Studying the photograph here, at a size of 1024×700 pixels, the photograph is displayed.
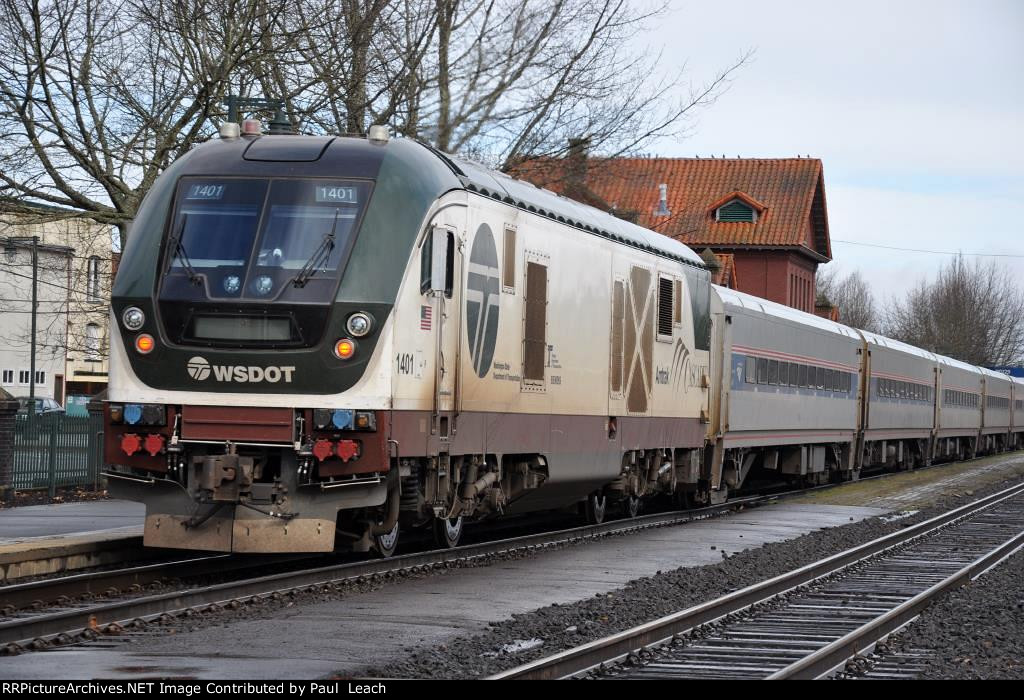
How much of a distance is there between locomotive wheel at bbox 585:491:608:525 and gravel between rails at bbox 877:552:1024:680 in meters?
5.71

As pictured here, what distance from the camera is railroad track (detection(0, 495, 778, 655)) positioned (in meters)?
8.80

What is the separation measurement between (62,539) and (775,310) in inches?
665

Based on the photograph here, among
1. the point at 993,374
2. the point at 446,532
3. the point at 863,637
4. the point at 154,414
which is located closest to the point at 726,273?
the point at 993,374

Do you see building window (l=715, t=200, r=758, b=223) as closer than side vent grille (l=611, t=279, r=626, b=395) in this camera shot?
No

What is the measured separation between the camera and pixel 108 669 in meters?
7.73

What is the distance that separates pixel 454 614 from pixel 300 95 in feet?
53.3

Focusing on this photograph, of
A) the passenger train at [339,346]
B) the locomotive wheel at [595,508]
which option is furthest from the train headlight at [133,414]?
the locomotive wheel at [595,508]

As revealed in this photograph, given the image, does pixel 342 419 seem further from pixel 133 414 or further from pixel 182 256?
pixel 182 256

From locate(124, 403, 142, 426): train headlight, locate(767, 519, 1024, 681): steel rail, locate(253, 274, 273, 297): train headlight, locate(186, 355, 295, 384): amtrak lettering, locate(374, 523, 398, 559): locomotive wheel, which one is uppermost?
locate(253, 274, 273, 297): train headlight

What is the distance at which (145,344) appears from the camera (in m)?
11.8

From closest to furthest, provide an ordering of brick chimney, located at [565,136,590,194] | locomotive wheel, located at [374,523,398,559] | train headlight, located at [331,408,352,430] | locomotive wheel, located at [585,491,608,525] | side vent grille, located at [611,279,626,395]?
train headlight, located at [331,408,352,430] → locomotive wheel, located at [374,523,398,559] → side vent grille, located at [611,279,626,395] → locomotive wheel, located at [585,491,608,525] → brick chimney, located at [565,136,590,194]

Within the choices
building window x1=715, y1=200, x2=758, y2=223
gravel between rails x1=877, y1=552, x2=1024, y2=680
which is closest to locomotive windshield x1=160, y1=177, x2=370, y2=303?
gravel between rails x1=877, y1=552, x2=1024, y2=680

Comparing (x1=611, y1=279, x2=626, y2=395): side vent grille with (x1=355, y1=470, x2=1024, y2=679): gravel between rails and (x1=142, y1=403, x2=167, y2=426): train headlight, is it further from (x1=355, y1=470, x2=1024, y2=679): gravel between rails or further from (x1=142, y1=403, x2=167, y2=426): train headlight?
(x1=142, y1=403, x2=167, y2=426): train headlight

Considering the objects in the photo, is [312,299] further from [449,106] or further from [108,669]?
[449,106]
